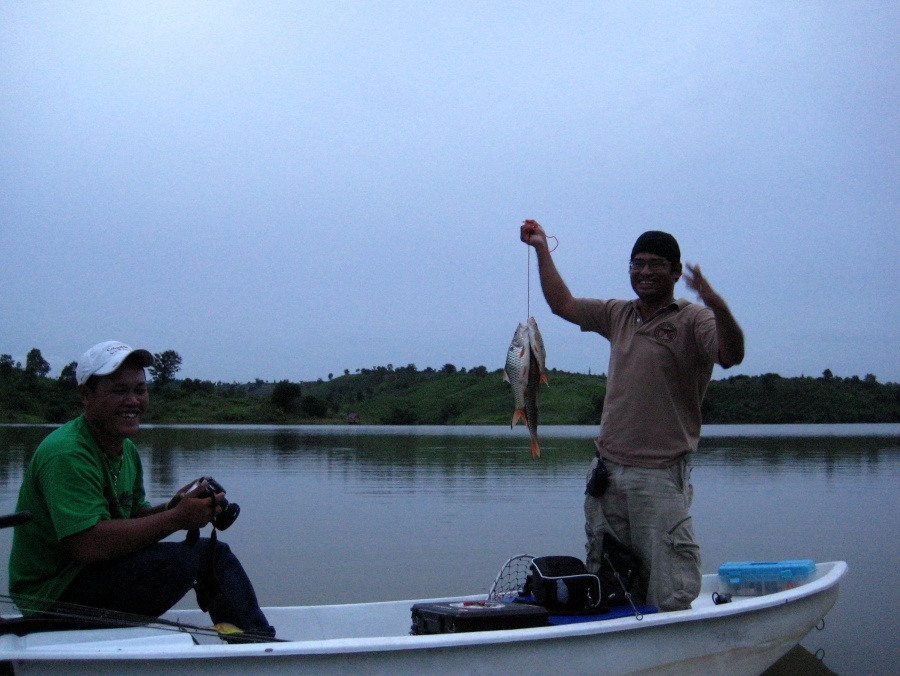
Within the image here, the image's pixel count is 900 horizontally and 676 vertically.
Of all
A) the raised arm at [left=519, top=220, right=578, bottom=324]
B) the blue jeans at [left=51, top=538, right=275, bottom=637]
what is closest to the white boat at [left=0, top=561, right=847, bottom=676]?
the blue jeans at [left=51, top=538, right=275, bottom=637]

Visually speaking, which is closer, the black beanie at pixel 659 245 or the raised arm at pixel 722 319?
the raised arm at pixel 722 319

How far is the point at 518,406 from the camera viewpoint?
5477mm

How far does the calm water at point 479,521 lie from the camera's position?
9672 millimetres

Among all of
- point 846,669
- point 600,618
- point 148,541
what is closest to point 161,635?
point 148,541

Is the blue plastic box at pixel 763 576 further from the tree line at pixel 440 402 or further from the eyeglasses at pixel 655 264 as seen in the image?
the tree line at pixel 440 402

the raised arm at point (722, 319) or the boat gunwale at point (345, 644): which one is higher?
the raised arm at point (722, 319)

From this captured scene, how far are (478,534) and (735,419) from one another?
71260mm

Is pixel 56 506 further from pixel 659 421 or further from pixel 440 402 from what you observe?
pixel 440 402

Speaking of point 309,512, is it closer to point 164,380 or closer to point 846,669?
point 846,669

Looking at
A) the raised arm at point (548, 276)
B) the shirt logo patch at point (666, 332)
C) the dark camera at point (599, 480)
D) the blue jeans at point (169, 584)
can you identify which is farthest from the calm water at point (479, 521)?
the blue jeans at point (169, 584)

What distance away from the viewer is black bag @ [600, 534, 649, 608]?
5.25m

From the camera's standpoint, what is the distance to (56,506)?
3973 mm

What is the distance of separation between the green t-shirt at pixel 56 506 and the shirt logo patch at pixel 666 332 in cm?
298

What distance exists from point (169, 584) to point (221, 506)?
1.41 feet
